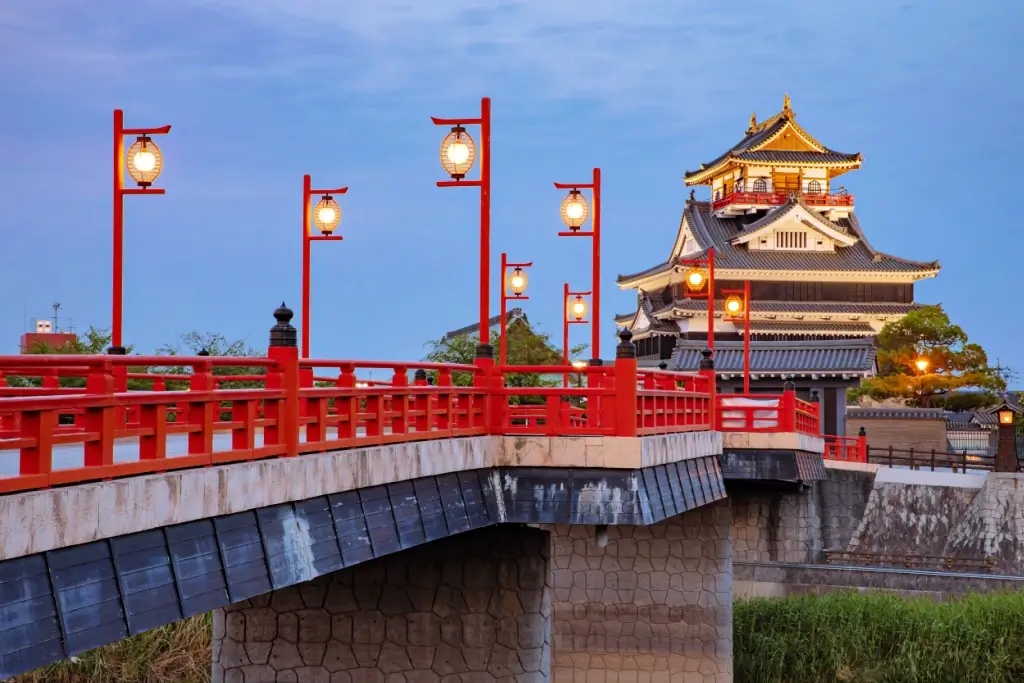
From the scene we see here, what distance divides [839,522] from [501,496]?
23.5 metres

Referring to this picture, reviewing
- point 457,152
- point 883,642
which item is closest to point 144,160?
point 457,152

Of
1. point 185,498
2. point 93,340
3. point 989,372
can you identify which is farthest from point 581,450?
point 989,372

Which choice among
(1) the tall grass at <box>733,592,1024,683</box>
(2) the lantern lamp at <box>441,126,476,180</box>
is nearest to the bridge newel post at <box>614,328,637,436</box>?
(2) the lantern lamp at <box>441,126,476,180</box>

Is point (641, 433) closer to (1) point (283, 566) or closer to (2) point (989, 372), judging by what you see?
(1) point (283, 566)

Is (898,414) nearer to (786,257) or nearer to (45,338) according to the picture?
(786,257)

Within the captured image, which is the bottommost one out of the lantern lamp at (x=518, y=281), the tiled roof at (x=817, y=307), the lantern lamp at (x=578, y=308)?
the lantern lamp at (x=578, y=308)

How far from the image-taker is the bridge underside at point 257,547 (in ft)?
25.0

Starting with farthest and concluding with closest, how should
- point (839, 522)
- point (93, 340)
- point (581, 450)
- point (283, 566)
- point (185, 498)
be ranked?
point (839, 522) < point (93, 340) < point (581, 450) < point (283, 566) < point (185, 498)

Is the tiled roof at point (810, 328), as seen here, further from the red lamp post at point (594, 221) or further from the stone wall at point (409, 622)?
the stone wall at point (409, 622)

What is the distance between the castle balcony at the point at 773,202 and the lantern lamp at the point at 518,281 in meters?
38.1

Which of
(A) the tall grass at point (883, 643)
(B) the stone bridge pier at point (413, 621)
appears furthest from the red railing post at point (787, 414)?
(B) the stone bridge pier at point (413, 621)

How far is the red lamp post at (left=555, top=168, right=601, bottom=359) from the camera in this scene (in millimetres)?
19125

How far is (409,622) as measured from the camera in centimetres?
1569

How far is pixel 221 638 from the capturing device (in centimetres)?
1579
